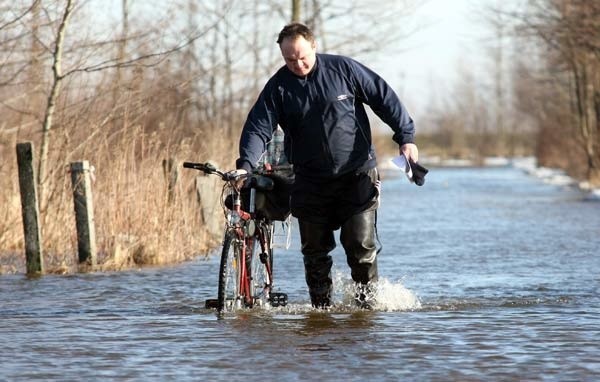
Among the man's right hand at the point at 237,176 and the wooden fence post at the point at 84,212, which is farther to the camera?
the wooden fence post at the point at 84,212

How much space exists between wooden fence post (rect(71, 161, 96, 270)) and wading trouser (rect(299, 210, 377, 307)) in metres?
4.25

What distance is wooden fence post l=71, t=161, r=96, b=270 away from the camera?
43.9ft

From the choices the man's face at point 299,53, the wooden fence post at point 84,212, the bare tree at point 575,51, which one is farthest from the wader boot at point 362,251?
the bare tree at point 575,51

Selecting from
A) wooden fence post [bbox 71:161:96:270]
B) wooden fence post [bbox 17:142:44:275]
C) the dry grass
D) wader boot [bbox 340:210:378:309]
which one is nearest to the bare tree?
the dry grass

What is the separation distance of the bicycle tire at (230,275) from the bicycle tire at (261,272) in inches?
7.5

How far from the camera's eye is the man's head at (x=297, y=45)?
344 inches

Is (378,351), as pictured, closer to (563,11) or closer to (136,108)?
(136,108)

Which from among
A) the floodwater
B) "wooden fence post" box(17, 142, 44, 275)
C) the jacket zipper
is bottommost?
the floodwater

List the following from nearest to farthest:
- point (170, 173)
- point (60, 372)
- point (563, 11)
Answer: point (60, 372) → point (170, 173) → point (563, 11)

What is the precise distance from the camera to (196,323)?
358 inches

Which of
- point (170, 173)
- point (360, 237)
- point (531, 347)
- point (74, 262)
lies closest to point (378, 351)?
point (531, 347)

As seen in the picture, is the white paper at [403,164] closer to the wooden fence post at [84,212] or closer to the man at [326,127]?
the man at [326,127]

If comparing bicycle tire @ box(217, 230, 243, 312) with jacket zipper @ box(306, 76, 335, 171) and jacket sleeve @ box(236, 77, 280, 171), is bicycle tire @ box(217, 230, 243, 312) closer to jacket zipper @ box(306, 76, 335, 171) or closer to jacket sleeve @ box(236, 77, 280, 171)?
jacket sleeve @ box(236, 77, 280, 171)

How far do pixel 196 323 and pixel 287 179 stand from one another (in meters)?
1.12
